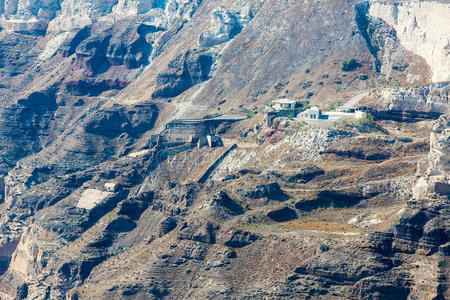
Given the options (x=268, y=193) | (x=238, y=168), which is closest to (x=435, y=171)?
(x=268, y=193)

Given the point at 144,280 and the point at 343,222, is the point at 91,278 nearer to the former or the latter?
the point at 144,280

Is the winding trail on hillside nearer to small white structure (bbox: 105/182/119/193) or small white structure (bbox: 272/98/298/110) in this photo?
small white structure (bbox: 272/98/298/110)

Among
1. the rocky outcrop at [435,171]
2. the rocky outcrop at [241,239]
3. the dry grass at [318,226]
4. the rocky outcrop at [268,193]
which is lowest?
the rocky outcrop at [241,239]

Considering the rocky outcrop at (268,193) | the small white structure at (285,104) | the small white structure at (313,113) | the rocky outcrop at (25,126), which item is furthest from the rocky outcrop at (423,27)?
the rocky outcrop at (25,126)

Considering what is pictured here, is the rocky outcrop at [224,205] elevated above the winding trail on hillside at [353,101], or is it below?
below

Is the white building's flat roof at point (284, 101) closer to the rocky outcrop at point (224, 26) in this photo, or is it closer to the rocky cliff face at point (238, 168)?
the rocky cliff face at point (238, 168)

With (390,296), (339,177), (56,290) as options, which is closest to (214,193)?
(339,177)

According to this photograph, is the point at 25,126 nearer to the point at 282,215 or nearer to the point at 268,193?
the point at 268,193
